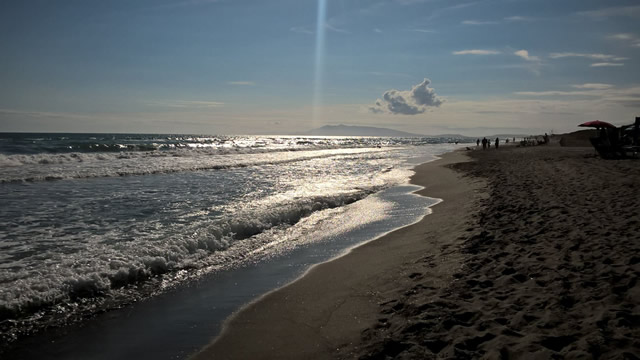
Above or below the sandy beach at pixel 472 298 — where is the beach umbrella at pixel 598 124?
above

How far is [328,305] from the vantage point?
17.8 feet

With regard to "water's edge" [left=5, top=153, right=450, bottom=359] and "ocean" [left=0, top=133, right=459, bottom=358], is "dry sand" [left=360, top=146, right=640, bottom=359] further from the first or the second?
"ocean" [left=0, top=133, right=459, bottom=358]

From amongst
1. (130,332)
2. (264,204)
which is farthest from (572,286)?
(264,204)

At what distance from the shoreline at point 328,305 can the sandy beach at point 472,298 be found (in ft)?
0.06

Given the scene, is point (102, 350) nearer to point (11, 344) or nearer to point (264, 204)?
point (11, 344)

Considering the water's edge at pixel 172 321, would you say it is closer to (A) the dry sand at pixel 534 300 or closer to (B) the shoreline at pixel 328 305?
(B) the shoreline at pixel 328 305

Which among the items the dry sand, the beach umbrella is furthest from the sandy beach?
the beach umbrella

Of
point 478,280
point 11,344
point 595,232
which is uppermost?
point 595,232

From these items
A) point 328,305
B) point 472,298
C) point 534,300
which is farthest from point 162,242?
point 534,300

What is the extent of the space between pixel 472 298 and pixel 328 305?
194 cm

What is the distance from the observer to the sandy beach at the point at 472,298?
3.79 m

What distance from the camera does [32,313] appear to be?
204 inches

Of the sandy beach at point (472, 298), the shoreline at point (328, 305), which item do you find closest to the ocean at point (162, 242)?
the shoreline at point (328, 305)

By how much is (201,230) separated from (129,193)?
8.35 m
